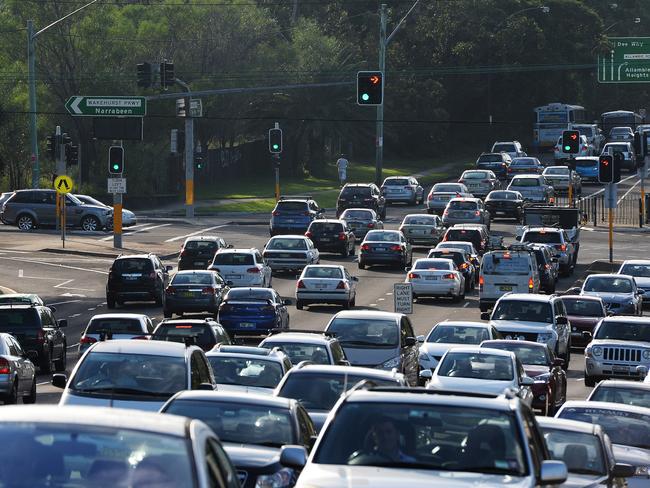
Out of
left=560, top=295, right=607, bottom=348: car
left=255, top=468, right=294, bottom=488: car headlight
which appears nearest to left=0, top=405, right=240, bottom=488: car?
left=255, top=468, right=294, bottom=488: car headlight

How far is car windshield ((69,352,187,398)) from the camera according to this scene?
1597cm

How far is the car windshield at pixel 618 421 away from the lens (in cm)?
1653

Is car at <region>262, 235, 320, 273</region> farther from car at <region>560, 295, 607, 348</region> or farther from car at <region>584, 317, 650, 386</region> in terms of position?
car at <region>584, 317, 650, 386</region>

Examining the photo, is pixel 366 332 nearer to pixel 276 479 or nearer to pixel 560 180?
pixel 276 479

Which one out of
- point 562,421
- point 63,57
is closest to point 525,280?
point 562,421

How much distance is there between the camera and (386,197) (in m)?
72.8

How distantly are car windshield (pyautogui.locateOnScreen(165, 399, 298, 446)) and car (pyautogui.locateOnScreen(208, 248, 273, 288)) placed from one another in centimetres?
2738

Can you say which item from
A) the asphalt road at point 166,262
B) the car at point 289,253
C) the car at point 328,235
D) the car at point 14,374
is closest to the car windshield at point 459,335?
the asphalt road at point 166,262

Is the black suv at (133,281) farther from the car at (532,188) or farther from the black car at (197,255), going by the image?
the car at (532,188)

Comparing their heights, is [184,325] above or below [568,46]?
below

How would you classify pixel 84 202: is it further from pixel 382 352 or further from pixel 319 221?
pixel 382 352

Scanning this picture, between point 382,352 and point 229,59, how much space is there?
61.4 metres

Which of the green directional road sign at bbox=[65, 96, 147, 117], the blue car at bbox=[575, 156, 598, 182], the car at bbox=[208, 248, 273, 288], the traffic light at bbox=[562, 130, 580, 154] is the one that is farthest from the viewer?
the blue car at bbox=[575, 156, 598, 182]

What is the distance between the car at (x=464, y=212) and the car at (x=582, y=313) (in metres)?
22.0
